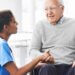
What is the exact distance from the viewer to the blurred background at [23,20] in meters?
3.55

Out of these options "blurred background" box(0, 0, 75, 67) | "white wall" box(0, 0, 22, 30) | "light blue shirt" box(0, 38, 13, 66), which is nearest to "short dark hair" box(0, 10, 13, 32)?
"light blue shirt" box(0, 38, 13, 66)

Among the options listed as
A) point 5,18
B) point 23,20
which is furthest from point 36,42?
point 23,20

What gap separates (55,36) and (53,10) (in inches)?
11.3

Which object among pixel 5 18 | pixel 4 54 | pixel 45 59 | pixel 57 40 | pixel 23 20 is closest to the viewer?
pixel 4 54

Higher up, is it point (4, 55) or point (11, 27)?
point (11, 27)

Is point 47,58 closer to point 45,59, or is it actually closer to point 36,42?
point 45,59

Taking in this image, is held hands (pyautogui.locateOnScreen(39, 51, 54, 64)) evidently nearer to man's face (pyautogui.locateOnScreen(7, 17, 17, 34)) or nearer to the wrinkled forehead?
man's face (pyautogui.locateOnScreen(7, 17, 17, 34))

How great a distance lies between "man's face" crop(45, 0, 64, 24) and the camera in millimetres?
2840

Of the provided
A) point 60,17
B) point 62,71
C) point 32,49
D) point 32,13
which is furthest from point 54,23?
point 32,13

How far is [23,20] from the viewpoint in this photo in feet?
12.0

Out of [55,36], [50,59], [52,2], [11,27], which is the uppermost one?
[52,2]

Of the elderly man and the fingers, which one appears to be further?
the elderly man

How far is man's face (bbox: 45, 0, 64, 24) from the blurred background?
0.62m

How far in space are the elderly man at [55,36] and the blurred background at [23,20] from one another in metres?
0.64
